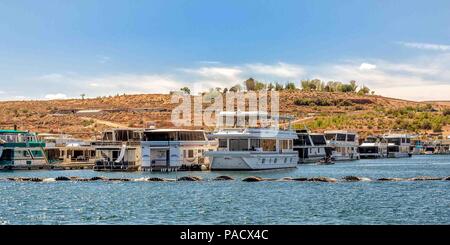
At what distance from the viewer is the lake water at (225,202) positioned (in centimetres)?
3409

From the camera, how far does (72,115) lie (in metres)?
172

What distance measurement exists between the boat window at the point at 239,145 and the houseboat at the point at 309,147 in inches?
1658

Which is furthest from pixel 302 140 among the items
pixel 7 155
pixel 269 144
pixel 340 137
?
pixel 7 155

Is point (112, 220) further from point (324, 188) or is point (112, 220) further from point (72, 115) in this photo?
point (72, 115)

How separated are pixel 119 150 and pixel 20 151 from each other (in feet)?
43.7

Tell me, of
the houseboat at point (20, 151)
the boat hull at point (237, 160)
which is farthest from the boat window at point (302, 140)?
the houseboat at point (20, 151)

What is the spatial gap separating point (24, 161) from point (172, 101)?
11155 centimetres

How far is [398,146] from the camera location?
525ft

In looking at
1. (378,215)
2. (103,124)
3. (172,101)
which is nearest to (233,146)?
(378,215)

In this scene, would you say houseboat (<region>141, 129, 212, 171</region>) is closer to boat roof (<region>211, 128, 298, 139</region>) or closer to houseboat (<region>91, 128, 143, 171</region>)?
houseboat (<region>91, 128, 143, 171</region>)

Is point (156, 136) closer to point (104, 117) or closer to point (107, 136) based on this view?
point (107, 136)

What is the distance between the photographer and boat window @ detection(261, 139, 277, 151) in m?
74.6
